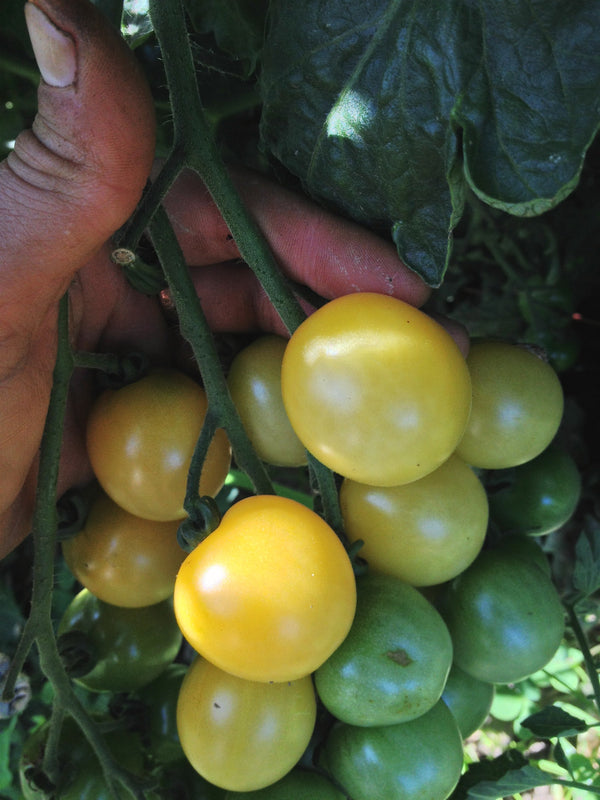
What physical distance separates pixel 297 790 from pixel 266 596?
33cm

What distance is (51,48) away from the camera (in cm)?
62

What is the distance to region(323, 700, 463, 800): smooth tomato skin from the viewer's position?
80 cm

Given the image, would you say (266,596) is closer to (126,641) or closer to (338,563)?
(338,563)

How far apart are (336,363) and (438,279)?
150mm

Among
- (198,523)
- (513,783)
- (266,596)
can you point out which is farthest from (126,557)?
(513,783)

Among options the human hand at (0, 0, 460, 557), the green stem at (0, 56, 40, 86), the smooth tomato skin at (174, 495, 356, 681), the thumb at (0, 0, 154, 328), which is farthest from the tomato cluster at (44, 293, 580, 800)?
the green stem at (0, 56, 40, 86)

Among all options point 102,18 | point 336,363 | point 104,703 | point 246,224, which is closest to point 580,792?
point 104,703

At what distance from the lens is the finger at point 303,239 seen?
843 millimetres

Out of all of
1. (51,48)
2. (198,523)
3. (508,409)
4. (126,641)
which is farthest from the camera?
(126,641)

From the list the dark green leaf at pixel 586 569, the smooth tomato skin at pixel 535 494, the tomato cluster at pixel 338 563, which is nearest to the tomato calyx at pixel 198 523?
the tomato cluster at pixel 338 563

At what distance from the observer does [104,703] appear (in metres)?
1.32

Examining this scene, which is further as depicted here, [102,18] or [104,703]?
[104,703]

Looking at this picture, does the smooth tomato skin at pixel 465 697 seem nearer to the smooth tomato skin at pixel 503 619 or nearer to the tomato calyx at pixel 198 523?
the smooth tomato skin at pixel 503 619

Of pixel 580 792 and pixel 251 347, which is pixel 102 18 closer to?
pixel 251 347
